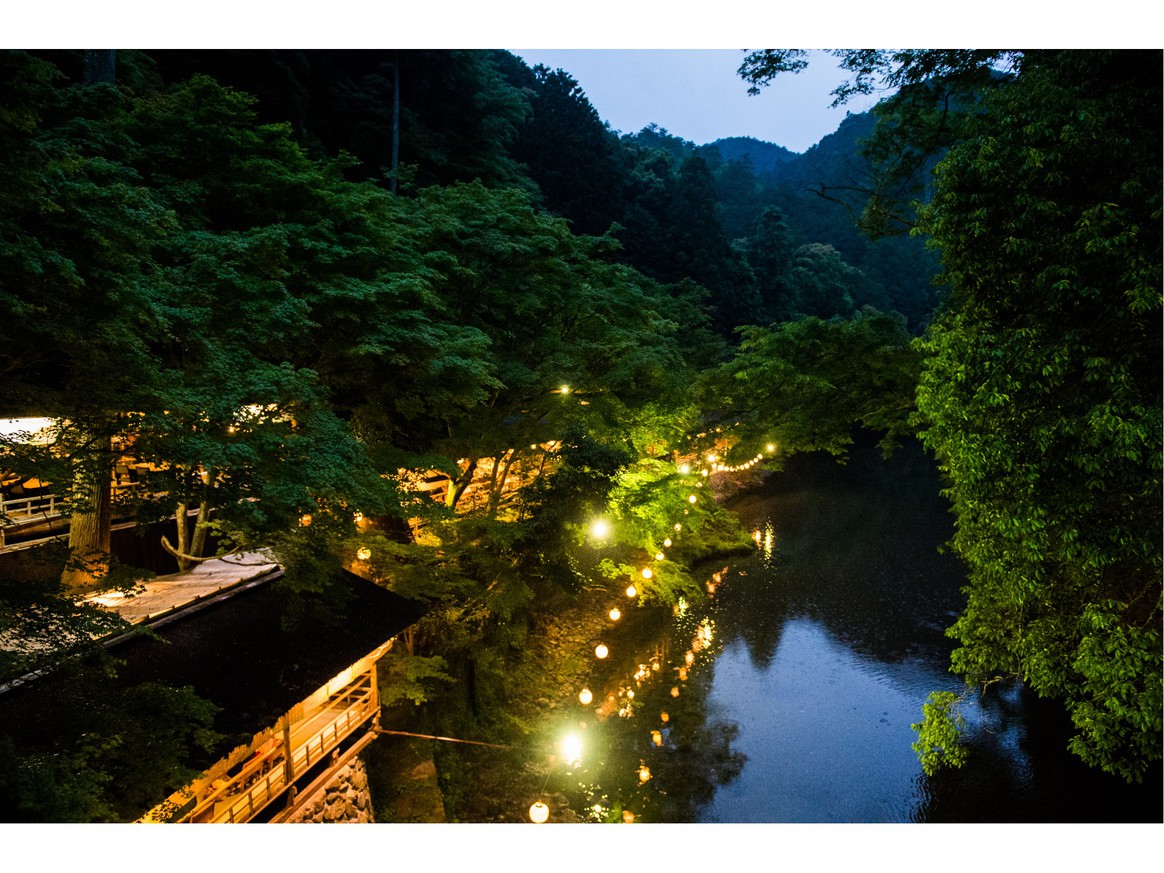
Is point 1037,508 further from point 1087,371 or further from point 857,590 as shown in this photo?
point 857,590

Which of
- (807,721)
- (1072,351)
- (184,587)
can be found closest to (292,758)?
(184,587)

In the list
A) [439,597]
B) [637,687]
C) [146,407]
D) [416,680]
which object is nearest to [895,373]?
[637,687]

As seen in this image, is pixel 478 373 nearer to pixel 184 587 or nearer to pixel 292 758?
pixel 184 587

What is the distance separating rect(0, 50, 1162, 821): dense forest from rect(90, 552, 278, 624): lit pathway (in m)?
0.33

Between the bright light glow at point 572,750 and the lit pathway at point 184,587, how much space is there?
4.87 meters

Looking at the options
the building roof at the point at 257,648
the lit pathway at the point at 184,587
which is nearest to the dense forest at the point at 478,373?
the lit pathway at the point at 184,587

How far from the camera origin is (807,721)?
10859 mm

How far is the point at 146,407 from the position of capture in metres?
4.52

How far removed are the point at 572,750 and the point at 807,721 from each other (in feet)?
14.1

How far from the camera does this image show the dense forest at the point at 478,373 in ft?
14.2

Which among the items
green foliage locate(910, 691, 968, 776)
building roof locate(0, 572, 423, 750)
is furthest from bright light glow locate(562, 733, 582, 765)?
green foliage locate(910, 691, 968, 776)

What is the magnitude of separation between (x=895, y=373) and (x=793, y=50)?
4928mm

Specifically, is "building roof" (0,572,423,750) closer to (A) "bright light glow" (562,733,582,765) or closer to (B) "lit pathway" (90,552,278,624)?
(B) "lit pathway" (90,552,278,624)

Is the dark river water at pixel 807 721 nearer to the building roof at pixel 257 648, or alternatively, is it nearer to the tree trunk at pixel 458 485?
the building roof at pixel 257 648
